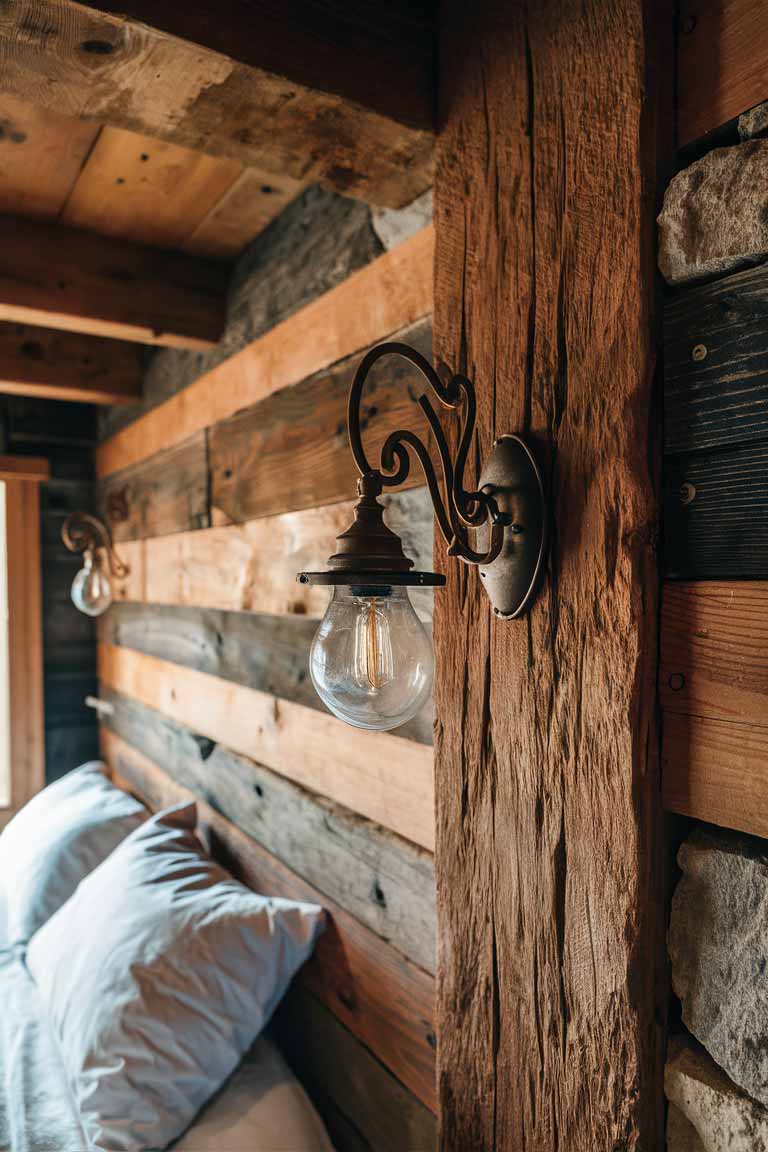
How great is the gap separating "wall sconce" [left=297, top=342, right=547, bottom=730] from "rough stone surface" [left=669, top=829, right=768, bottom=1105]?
0.30 metres

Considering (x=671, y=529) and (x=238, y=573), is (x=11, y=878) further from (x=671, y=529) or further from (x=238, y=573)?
(x=671, y=529)

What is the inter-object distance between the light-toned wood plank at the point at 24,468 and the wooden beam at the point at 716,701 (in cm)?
292

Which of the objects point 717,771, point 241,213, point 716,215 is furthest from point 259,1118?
point 241,213

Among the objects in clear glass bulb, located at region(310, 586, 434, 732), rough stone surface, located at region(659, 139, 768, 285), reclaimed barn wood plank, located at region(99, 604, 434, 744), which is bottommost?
reclaimed barn wood plank, located at region(99, 604, 434, 744)

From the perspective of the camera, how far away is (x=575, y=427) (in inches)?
29.9

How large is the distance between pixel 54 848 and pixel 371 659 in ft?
5.97

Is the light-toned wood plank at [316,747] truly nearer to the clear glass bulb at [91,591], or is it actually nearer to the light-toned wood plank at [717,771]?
the clear glass bulb at [91,591]

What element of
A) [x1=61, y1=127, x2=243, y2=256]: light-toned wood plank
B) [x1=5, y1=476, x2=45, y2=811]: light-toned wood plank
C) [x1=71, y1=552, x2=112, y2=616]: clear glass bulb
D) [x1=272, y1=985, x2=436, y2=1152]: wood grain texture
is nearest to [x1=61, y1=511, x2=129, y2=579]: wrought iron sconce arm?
[x1=71, y1=552, x2=112, y2=616]: clear glass bulb

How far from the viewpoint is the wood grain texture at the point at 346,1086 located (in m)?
1.21

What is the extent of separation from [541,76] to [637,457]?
435 millimetres

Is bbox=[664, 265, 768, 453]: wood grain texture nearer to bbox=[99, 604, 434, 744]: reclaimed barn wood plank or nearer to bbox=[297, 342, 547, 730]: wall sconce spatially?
bbox=[297, 342, 547, 730]: wall sconce

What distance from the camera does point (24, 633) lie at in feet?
10.1

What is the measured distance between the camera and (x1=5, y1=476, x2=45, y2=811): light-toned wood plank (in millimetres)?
3053

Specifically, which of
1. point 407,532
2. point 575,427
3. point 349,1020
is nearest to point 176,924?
point 349,1020
